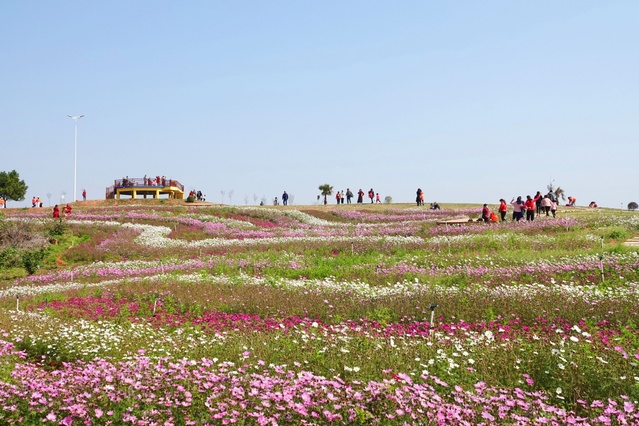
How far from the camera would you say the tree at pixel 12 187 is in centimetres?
10540

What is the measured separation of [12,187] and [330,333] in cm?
11045

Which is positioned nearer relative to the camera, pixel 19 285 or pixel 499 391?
pixel 499 391

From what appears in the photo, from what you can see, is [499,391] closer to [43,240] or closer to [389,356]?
[389,356]

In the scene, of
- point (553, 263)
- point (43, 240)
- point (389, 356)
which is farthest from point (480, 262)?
point (43, 240)

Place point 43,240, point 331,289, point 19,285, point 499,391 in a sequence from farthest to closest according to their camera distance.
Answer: point 43,240 → point 19,285 → point 331,289 → point 499,391

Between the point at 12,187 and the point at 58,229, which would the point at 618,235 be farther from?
the point at 12,187

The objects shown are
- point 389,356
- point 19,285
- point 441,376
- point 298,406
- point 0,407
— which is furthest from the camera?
point 19,285

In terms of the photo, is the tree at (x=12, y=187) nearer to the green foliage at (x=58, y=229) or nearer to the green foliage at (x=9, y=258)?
the green foliage at (x=58, y=229)

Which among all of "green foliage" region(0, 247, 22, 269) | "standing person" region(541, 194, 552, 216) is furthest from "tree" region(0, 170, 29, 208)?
"standing person" region(541, 194, 552, 216)

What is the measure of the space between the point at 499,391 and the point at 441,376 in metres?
0.80

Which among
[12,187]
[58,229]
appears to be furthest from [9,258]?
[12,187]

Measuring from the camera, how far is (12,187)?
348 ft

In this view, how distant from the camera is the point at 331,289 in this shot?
55.2 ft

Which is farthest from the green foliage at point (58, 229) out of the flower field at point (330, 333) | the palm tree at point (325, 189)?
the palm tree at point (325, 189)
